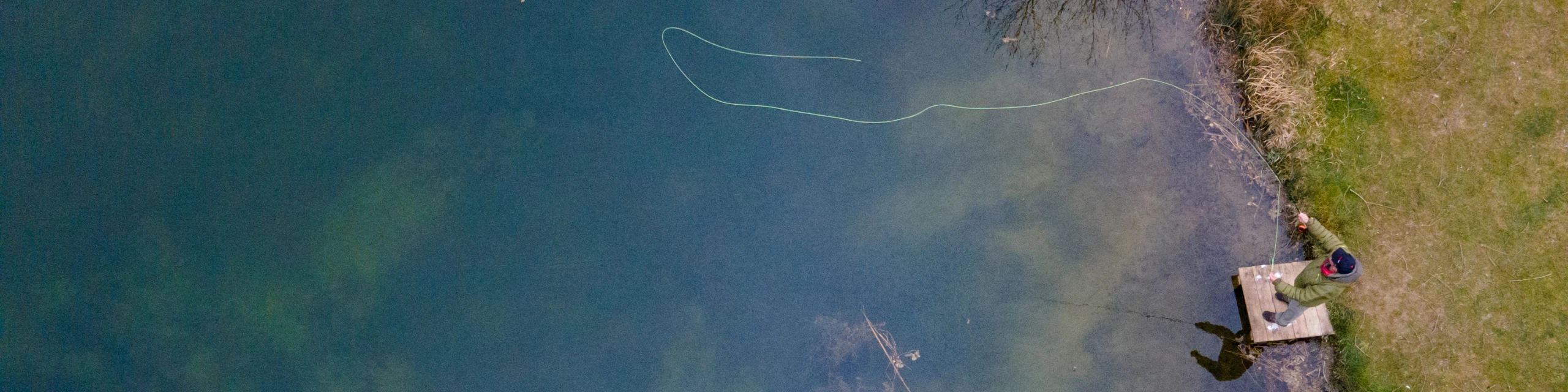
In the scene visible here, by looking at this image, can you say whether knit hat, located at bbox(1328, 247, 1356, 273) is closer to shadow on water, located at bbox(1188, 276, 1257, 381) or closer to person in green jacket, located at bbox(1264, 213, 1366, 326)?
person in green jacket, located at bbox(1264, 213, 1366, 326)

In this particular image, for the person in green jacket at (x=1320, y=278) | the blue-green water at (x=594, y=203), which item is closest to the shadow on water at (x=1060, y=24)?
the blue-green water at (x=594, y=203)

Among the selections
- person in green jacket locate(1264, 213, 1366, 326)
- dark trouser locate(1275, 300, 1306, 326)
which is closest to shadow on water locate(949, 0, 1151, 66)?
person in green jacket locate(1264, 213, 1366, 326)

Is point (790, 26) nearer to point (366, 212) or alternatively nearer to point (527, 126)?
point (527, 126)

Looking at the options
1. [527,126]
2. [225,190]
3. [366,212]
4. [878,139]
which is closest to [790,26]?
[878,139]

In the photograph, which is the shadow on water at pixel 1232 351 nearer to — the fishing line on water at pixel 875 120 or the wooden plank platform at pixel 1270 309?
the wooden plank platform at pixel 1270 309

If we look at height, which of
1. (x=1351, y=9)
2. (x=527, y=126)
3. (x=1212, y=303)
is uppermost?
(x=527, y=126)
